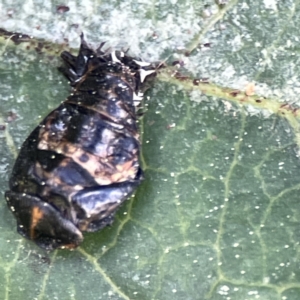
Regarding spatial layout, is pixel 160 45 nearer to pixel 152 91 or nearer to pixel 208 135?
pixel 152 91

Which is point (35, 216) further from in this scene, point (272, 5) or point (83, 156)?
point (272, 5)

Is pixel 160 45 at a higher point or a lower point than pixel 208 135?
higher

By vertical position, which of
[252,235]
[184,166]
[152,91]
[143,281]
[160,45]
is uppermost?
[160,45]

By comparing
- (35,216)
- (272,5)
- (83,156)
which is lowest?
(35,216)

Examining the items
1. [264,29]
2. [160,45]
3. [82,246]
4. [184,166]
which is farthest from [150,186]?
[264,29]

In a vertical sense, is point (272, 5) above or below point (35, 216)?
above

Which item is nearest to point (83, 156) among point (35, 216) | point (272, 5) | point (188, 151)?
point (35, 216)

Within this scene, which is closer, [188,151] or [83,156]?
[83,156]

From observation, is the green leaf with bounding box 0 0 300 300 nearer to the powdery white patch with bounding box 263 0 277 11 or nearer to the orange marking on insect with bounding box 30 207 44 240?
the powdery white patch with bounding box 263 0 277 11
